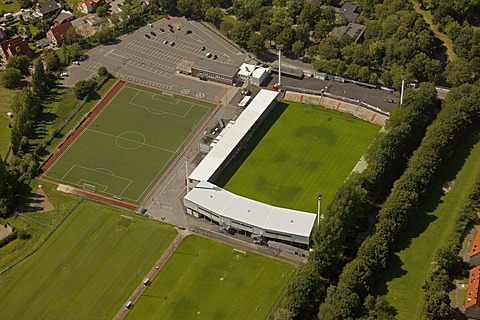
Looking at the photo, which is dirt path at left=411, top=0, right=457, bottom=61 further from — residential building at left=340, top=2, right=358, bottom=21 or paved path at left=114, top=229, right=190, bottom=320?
paved path at left=114, top=229, right=190, bottom=320

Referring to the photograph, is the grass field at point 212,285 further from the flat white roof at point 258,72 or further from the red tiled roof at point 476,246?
the flat white roof at point 258,72

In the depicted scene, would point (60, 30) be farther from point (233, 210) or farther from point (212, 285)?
point (212, 285)

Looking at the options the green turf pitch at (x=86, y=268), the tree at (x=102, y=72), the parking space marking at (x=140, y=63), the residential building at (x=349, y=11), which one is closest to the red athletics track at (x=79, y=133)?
the green turf pitch at (x=86, y=268)

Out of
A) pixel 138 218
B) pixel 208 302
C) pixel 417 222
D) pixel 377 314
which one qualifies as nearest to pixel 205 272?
pixel 208 302

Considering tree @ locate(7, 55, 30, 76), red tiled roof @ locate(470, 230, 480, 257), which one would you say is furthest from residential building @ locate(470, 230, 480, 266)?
tree @ locate(7, 55, 30, 76)

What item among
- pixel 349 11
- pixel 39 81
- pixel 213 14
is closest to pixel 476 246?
pixel 349 11

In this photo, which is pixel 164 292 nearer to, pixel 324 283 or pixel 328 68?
pixel 324 283
